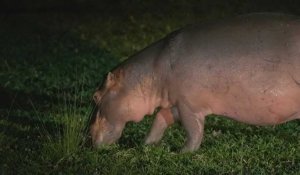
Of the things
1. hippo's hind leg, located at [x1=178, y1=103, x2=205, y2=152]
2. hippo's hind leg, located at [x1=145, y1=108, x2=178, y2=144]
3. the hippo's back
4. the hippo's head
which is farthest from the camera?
hippo's hind leg, located at [x1=145, y1=108, x2=178, y2=144]

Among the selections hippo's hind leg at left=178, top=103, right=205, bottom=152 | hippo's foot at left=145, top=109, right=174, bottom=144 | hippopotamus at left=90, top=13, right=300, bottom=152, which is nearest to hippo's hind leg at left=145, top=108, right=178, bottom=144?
hippo's foot at left=145, top=109, right=174, bottom=144

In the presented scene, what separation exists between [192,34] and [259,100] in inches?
34.7

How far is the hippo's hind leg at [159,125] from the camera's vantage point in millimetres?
7383

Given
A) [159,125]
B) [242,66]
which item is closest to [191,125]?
[159,125]

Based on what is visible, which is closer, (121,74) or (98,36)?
(121,74)

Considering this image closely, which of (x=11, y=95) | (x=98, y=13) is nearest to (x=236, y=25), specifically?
(x=11, y=95)

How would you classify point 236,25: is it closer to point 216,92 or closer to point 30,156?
point 216,92

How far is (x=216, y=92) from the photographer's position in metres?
6.60

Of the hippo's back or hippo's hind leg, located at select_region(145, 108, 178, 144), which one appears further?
hippo's hind leg, located at select_region(145, 108, 178, 144)

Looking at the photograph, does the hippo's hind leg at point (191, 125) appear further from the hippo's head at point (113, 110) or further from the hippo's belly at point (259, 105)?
the hippo's head at point (113, 110)

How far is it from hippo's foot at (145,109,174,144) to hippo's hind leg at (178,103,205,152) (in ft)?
1.68

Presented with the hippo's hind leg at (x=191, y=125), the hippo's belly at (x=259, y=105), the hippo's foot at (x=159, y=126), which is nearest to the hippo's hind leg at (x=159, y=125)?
the hippo's foot at (x=159, y=126)

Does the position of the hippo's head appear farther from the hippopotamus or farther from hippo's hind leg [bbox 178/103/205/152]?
hippo's hind leg [bbox 178/103/205/152]

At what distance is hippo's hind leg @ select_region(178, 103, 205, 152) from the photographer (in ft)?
22.3
